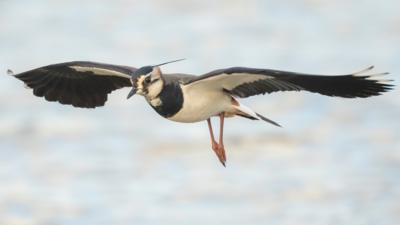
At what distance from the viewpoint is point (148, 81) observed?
15.0m

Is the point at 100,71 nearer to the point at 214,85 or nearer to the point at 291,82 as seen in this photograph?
the point at 214,85

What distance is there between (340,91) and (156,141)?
15398 millimetres

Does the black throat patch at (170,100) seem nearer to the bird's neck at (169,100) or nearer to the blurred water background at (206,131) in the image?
the bird's neck at (169,100)

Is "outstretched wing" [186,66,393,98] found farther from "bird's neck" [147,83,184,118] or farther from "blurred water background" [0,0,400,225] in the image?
"blurred water background" [0,0,400,225]

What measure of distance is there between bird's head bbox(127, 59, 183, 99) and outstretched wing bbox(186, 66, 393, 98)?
0.38 m

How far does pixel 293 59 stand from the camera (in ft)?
111

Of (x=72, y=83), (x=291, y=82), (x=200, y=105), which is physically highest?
(x=72, y=83)

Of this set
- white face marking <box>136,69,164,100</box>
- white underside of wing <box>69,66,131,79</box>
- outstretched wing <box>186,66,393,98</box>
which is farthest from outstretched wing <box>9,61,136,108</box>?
A: outstretched wing <box>186,66,393,98</box>

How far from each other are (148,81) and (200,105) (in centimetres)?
69

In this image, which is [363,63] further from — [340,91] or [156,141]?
[340,91]

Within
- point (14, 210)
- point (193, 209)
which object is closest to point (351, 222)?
point (193, 209)

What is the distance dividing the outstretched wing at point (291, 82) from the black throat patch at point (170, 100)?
18cm

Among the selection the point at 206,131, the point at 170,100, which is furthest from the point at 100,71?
the point at 206,131

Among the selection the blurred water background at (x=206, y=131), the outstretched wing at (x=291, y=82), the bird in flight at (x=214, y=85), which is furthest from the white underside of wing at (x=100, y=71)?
the blurred water background at (x=206, y=131)
